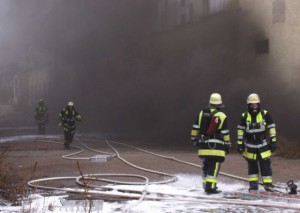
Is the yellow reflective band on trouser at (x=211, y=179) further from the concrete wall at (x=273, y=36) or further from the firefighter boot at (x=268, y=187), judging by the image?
the concrete wall at (x=273, y=36)

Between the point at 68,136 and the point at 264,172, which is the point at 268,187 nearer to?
the point at 264,172

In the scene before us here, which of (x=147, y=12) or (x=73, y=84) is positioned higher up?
(x=147, y=12)

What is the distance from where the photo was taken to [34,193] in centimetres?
587

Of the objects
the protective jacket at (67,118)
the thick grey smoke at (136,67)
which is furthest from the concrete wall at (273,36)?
the protective jacket at (67,118)

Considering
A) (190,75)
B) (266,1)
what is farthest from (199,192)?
(190,75)

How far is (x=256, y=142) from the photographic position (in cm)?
612

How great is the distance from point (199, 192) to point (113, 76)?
55.4 ft

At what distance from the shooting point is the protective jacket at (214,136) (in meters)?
5.96

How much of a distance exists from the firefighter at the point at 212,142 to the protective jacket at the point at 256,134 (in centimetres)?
33

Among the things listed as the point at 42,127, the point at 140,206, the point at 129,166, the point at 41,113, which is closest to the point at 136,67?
the point at 41,113

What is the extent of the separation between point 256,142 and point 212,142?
2.17ft

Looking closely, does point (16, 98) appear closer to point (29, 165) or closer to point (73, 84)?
point (73, 84)

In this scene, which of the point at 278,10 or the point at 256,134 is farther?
the point at 278,10

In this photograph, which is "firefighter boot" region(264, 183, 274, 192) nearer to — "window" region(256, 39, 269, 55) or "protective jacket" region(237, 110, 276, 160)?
"protective jacket" region(237, 110, 276, 160)
